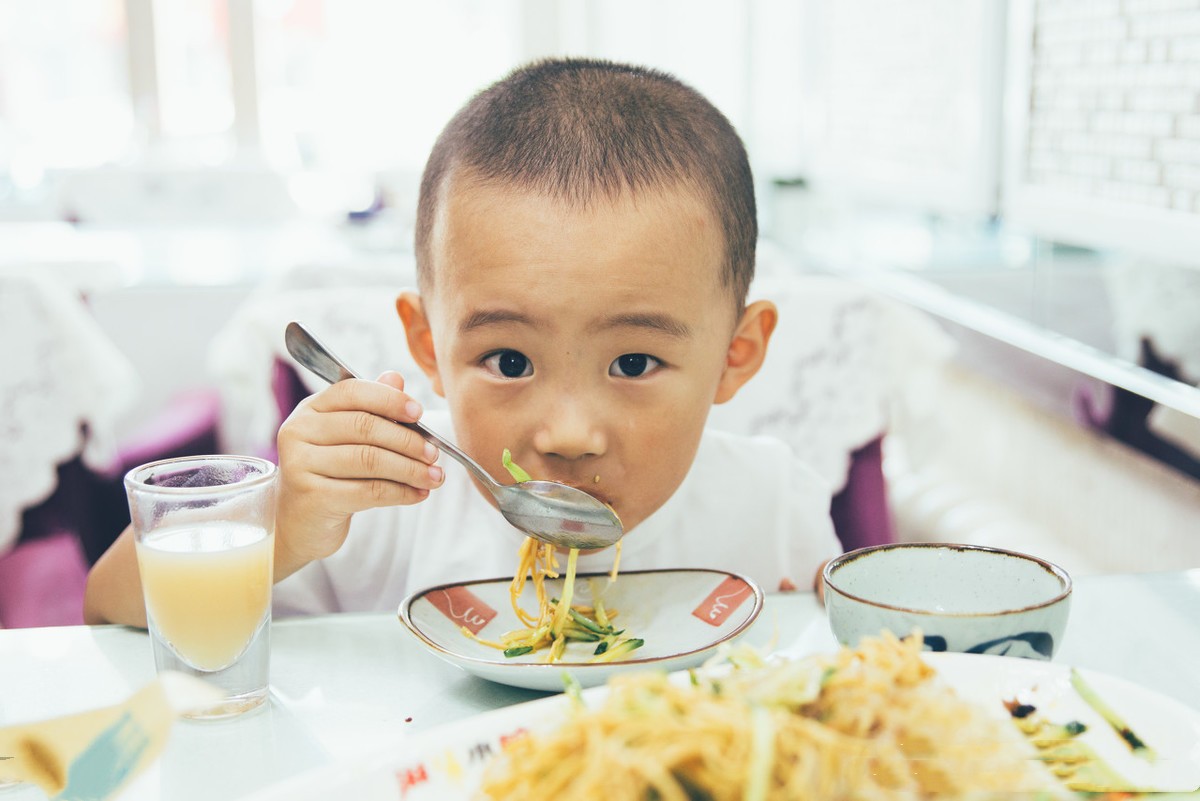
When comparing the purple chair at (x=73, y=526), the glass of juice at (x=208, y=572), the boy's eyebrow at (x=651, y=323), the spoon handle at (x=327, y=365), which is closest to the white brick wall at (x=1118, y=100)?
the boy's eyebrow at (x=651, y=323)

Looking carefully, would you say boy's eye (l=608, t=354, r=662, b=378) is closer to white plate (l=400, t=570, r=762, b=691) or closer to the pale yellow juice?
white plate (l=400, t=570, r=762, b=691)

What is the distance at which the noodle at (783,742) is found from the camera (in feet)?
1.68

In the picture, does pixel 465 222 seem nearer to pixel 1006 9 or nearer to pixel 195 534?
pixel 195 534

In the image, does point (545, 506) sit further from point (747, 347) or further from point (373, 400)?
point (747, 347)

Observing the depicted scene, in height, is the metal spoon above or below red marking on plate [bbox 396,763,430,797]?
above

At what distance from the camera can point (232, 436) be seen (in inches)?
103

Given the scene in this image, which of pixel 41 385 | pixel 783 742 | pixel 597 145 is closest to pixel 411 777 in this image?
pixel 783 742

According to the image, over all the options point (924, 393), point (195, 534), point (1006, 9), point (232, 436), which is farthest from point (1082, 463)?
point (232, 436)

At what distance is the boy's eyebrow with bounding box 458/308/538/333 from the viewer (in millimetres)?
971

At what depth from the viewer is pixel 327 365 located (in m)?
0.94

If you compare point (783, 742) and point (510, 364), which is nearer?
point (783, 742)

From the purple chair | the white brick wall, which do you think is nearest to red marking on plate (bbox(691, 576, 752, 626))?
the white brick wall

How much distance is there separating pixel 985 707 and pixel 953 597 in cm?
18

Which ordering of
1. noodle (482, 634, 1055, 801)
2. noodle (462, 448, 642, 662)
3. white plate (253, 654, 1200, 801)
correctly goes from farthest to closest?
noodle (462, 448, 642, 662) → white plate (253, 654, 1200, 801) → noodle (482, 634, 1055, 801)
